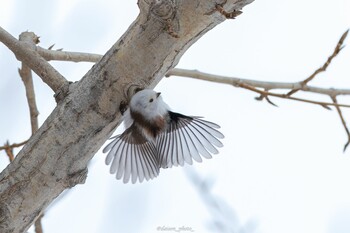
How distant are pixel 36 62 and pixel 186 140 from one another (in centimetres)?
36

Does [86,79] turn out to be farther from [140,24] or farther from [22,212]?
[22,212]

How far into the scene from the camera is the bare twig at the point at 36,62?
3.72 feet

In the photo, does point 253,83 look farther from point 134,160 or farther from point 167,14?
point 167,14

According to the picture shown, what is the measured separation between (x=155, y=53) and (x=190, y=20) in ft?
0.28

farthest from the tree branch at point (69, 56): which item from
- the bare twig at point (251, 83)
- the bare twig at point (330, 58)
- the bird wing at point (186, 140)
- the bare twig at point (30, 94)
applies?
the bare twig at point (330, 58)

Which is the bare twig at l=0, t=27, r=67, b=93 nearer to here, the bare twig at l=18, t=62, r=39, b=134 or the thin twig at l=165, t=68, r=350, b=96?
the bare twig at l=18, t=62, r=39, b=134

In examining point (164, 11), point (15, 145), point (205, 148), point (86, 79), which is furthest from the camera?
point (15, 145)

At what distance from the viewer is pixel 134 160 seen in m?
1.21

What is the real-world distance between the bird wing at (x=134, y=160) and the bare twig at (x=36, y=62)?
180 mm

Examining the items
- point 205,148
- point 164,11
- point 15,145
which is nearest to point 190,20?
point 164,11

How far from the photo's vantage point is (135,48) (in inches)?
39.8

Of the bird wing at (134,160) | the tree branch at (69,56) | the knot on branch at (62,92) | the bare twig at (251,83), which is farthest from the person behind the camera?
the bare twig at (251,83)

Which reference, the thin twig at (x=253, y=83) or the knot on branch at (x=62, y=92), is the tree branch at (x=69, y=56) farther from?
the knot on branch at (x=62, y=92)

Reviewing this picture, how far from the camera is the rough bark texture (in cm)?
98
